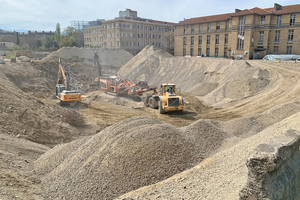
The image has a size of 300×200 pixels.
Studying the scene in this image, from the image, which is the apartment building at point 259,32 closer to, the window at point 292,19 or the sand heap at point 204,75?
the window at point 292,19

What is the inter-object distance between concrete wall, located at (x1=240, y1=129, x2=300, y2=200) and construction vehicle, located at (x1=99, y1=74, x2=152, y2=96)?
18589 millimetres

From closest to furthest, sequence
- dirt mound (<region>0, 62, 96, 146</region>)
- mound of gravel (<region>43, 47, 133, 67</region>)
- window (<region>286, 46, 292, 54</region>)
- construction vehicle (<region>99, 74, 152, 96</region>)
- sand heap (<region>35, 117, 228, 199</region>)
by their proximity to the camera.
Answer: sand heap (<region>35, 117, 228, 199</region>) < dirt mound (<region>0, 62, 96, 146</region>) < construction vehicle (<region>99, 74, 152, 96</region>) < window (<region>286, 46, 292, 54</region>) < mound of gravel (<region>43, 47, 133, 67</region>)

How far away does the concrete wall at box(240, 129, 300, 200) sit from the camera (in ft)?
14.0

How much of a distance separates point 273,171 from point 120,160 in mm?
4465

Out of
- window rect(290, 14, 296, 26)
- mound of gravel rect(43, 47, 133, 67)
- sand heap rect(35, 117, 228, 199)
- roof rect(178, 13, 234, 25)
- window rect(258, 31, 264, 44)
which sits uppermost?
roof rect(178, 13, 234, 25)

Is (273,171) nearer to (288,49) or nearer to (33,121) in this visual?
(33,121)

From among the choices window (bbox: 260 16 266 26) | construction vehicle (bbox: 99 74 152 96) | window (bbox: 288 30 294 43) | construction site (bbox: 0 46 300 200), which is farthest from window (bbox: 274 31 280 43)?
construction vehicle (bbox: 99 74 152 96)

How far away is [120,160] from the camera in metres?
7.41

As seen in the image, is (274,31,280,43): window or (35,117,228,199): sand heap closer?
(35,117,228,199): sand heap

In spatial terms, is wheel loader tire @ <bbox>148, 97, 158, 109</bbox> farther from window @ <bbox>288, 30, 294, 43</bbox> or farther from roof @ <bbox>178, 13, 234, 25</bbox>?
roof @ <bbox>178, 13, 234, 25</bbox>

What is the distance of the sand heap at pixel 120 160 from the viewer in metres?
6.77

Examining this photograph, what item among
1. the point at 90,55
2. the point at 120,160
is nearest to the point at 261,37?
the point at 90,55

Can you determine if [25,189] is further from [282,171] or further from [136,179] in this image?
[282,171]

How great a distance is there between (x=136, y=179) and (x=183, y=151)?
7.13ft
